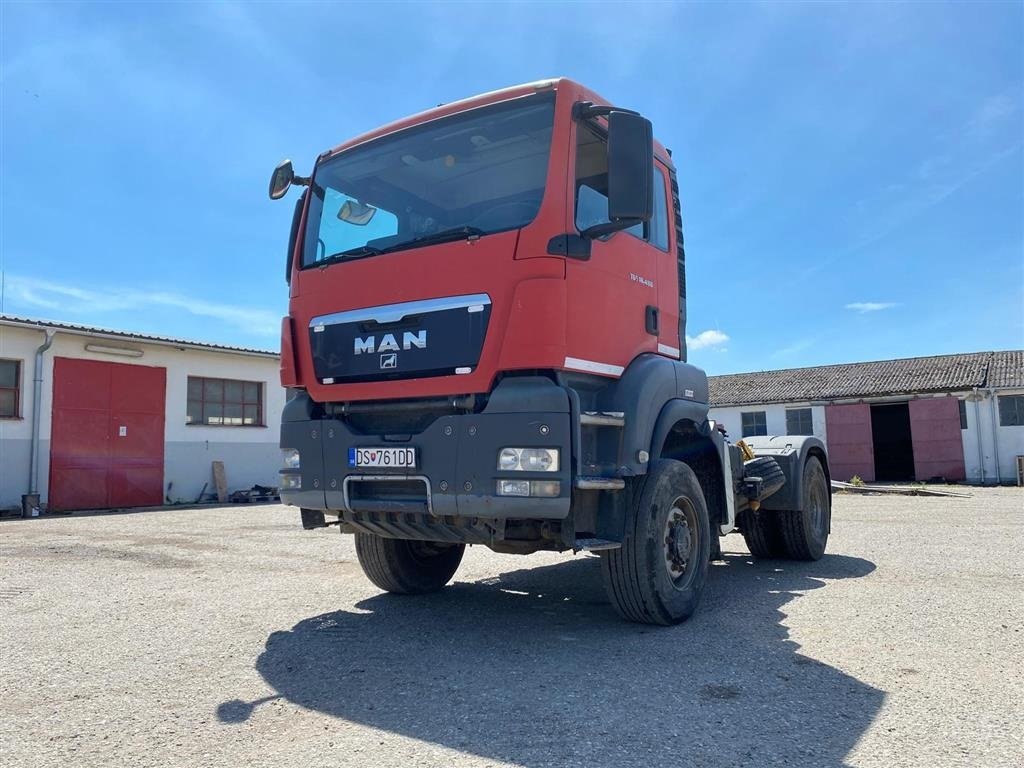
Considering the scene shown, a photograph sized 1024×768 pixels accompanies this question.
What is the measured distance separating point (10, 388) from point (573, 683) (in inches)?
590

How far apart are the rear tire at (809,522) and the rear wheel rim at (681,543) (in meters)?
2.78

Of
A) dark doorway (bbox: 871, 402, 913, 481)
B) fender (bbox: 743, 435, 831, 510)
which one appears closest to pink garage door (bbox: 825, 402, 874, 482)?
dark doorway (bbox: 871, 402, 913, 481)

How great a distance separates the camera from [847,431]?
27031 mm

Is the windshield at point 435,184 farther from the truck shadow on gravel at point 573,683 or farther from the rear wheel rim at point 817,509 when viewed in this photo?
the rear wheel rim at point 817,509

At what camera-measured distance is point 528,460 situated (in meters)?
3.83

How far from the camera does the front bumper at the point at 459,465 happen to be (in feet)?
12.5

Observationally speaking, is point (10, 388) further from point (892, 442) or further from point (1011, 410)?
point (892, 442)

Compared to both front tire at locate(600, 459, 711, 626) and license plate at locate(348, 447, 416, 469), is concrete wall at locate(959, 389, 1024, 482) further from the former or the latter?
license plate at locate(348, 447, 416, 469)

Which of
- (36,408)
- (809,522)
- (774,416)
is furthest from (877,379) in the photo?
(36,408)

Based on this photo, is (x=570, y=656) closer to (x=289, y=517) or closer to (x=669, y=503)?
(x=669, y=503)

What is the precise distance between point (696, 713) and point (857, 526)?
9118 mm

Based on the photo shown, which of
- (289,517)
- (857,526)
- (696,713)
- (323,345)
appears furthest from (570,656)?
(289,517)

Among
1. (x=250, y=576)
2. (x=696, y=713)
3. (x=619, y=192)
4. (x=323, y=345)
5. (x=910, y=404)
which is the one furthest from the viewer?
(x=910, y=404)

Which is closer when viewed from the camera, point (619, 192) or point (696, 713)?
point (696, 713)
